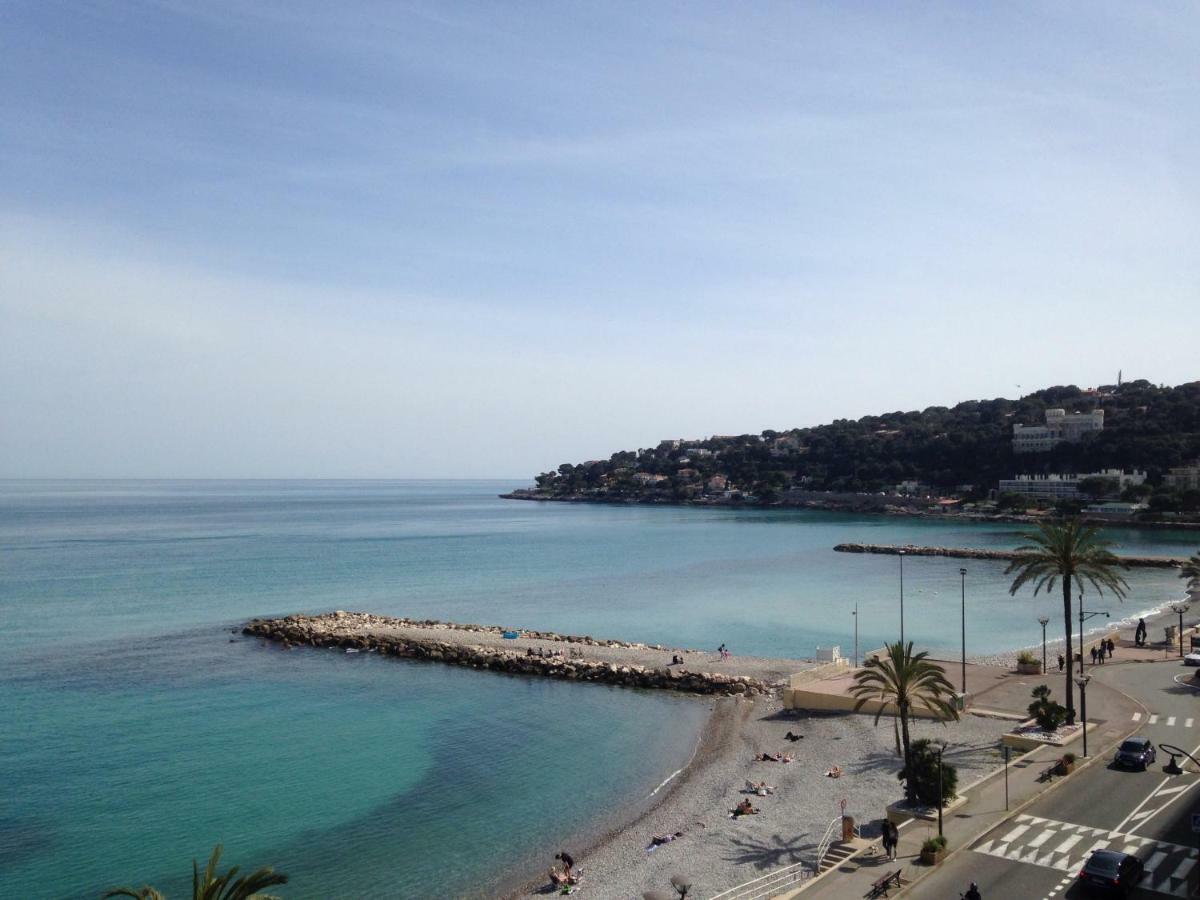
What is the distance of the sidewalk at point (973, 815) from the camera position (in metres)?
19.4

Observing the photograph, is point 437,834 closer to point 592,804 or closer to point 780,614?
point 592,804

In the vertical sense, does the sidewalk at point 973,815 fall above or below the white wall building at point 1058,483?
below

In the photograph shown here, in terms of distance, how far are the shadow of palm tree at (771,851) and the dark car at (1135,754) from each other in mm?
10239

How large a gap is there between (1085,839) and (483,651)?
3895 centimetres

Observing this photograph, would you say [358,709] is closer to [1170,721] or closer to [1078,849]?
[1078,849]

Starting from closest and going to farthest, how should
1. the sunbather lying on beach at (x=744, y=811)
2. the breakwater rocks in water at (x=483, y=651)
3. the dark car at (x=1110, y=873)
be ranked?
the dark car at (x=1110, y=873), the sunbather lying on beach at (x=744, y=811), the breakwater rocks in water at (x=483, y=651)

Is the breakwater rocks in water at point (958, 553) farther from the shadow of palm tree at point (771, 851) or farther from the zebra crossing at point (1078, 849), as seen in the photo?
the zebra crossing at point (1078, 849)

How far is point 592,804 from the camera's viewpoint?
30.6m

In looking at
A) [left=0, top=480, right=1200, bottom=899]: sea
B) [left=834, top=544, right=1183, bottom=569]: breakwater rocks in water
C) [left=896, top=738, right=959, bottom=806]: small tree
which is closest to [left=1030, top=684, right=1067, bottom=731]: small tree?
[left=896, top=738, right=959, bottom=806]: small tree

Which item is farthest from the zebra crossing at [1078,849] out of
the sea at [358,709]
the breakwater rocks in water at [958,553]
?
the breakwater rocks in water at [958,553]

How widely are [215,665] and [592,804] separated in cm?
3231

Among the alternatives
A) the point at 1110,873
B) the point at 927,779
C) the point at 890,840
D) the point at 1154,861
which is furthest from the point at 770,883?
the point at 1154,861

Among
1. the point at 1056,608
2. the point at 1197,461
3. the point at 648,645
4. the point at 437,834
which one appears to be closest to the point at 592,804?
the point at 437,834

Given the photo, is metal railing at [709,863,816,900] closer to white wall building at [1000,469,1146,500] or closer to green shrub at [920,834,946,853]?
green shrub at [920,834,946,853]
